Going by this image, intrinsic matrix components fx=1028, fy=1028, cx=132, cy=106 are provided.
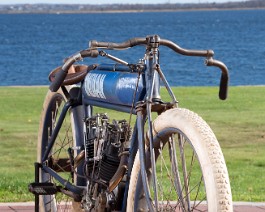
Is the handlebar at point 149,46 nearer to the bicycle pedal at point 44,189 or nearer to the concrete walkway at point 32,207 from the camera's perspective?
the bicycle pedal at point 44,189

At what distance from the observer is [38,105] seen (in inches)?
623

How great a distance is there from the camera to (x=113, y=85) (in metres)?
4.93

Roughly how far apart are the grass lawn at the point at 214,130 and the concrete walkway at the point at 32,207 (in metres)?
0.32

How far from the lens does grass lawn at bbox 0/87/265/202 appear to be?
8.55m

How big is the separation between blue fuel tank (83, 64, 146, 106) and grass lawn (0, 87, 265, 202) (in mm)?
2445

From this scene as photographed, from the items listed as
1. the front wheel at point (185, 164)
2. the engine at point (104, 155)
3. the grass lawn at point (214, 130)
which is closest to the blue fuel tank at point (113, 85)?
the engine at point (104, 155)

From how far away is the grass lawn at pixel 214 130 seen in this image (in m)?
8.55

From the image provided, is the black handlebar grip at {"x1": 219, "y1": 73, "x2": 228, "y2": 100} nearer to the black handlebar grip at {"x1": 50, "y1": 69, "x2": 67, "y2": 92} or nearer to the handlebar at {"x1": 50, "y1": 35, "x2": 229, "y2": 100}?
the handlebar at {"x1": 50, "y1": 35, "x2": 229, "y2": 100}

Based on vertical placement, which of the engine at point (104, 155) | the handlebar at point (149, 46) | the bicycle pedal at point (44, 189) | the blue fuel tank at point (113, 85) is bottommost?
the bicycle pedal at point (44, 189)

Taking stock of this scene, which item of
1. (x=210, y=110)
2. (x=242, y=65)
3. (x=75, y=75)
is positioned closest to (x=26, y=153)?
(x=210, y=110)

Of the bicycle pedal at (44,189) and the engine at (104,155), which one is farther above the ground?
the engine at (104,155)

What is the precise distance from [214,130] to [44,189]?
7017 millimetres

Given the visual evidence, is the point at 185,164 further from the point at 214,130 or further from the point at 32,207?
the point at 214,130

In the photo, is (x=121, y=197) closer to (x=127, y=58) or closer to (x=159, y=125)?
(x=159, y=125)
